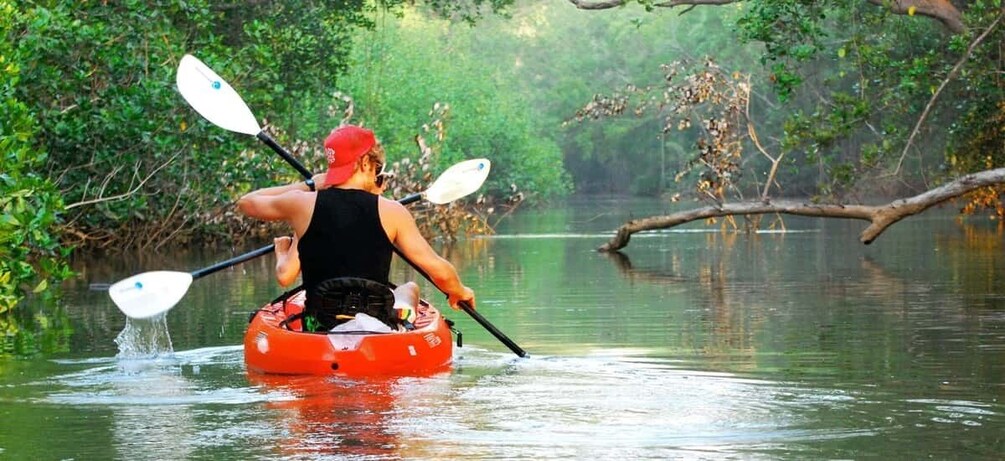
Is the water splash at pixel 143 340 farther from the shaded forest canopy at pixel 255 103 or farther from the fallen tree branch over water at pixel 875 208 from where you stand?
the fallen tree branch over water at pixel 875 208

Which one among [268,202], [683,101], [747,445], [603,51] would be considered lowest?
[747,445]

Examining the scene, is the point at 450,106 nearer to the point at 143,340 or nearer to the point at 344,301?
the point at 143,340

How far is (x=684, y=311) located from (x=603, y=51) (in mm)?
73771

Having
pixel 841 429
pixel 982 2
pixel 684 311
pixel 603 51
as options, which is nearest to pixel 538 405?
pixel 841 429

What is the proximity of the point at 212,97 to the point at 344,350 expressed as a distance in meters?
3.18

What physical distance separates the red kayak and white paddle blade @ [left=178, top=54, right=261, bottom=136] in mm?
A: 2031

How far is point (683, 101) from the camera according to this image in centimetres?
2856

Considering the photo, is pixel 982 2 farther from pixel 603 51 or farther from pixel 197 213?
pixel 603 51

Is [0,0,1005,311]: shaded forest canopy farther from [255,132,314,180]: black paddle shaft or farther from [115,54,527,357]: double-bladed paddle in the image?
[255,132,314,180]: black paddle shaft

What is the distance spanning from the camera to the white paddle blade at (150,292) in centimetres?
1013

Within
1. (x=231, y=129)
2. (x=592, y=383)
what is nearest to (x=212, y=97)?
(x=231, y=129)

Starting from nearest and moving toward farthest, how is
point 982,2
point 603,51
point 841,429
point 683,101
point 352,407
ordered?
point 841,429 → point 352,407 → point 982,2 → point 683,101 → point 603,51

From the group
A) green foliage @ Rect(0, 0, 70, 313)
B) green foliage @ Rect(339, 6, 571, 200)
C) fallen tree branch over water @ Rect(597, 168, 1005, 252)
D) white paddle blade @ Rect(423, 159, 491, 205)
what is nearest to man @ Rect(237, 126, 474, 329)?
white paddle blade @ Rect(423, 159, 491, 205)

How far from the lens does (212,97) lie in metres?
11.9
